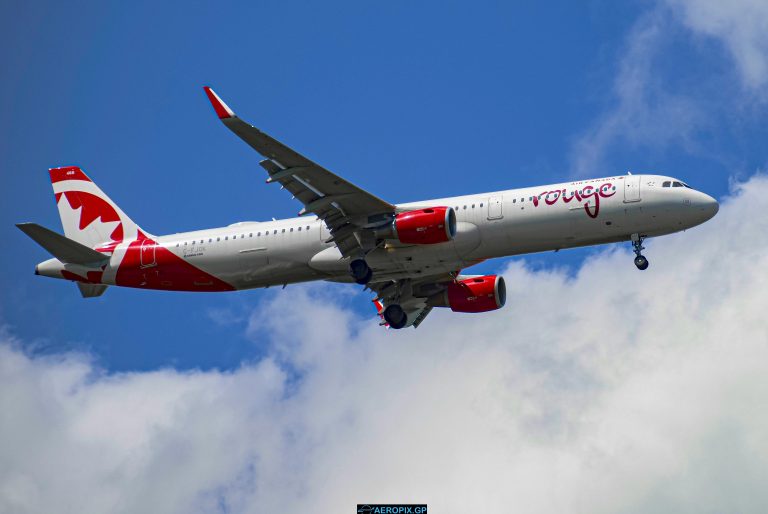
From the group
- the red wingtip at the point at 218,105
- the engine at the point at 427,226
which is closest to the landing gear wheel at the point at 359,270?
the engine at the point at 427,226

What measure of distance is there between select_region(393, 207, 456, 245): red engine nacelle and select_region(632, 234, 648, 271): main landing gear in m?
9.30

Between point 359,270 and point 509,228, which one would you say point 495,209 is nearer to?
point 509,228

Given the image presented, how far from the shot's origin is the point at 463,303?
246ft

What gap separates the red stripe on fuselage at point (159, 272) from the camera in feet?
235

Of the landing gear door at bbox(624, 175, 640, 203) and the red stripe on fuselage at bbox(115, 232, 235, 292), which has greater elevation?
the landing gear door at bbox(624, 175, 640, 203)

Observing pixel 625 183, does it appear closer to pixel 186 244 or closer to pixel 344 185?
pixel 344 185

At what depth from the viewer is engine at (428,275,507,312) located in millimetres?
74938

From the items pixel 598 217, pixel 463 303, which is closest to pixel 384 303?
pixel 463 303

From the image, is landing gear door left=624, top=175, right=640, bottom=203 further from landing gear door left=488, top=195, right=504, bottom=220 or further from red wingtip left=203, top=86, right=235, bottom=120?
red wingtip left=203, top=86, right=235, bottom=120

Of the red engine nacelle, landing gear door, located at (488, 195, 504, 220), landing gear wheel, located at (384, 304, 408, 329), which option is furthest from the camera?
landing gear wheel, located at (384, 304, 408, 329)

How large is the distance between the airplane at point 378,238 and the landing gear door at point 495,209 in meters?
0.05

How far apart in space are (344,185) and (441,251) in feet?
19.9

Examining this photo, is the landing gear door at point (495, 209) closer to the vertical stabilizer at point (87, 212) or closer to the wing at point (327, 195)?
the wing at point (327, 195)

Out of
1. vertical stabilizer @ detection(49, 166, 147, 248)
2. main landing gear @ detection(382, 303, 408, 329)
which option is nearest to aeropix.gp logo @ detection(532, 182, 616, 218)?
main landing gear @ detection(382, 303, 408, 329)
